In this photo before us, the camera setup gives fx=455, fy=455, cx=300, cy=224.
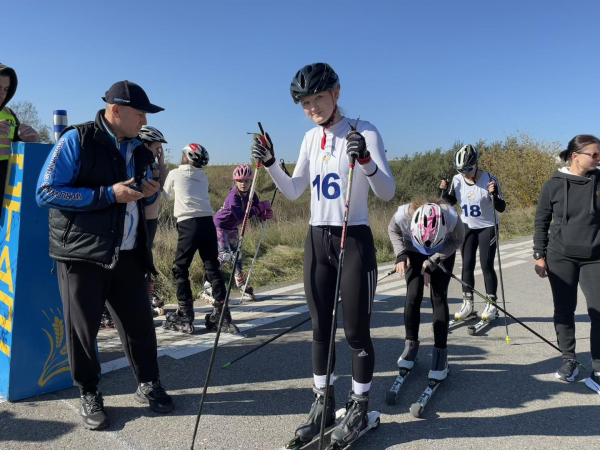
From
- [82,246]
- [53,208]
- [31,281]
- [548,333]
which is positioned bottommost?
[548,333]

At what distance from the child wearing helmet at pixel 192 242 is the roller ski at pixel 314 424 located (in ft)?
7.56

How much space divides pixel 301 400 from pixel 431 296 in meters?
1.50

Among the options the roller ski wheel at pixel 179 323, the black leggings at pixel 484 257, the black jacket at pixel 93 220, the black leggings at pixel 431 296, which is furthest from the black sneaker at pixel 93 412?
the black leggings at pixel 484 257

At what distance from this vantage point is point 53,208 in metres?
3.01

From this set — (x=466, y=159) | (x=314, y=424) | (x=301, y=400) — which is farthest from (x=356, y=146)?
(x=466, y=159)

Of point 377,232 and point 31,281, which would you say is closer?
point 31,281

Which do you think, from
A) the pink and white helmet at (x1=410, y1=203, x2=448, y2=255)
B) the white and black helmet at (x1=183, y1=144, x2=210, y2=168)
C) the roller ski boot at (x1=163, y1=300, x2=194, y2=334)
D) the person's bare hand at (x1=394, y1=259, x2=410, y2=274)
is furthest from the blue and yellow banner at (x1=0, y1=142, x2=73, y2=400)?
the pink and white helmet at (x1=410, y1=203, x2=448, y2=255)

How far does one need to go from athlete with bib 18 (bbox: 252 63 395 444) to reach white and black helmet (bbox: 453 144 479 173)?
10.9ft

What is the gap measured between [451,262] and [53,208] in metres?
3.32

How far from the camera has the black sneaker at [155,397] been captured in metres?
3.46

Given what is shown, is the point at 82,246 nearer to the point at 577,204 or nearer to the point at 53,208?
the point at 53,208

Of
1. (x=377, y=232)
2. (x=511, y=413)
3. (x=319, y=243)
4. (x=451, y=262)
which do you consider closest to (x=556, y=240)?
(x=451, y=262)

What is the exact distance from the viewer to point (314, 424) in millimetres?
3092

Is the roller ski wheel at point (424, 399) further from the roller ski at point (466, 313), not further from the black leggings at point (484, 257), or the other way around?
the black leggings at point (484, 257)
